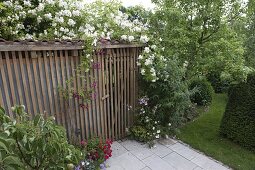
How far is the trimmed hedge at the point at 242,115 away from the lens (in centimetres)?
375

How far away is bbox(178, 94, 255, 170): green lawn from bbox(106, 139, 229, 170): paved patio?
0.71 feet

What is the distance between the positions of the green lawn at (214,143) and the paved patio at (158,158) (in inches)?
8.5

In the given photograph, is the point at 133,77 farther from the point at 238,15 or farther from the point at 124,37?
the point at 238,15

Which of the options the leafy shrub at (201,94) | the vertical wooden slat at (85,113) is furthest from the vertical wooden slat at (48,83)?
the leafy shrub at (201,94)

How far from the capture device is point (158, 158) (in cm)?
354

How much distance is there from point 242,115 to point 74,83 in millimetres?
3454

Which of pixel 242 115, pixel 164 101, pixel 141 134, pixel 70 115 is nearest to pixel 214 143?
pixel 242 115

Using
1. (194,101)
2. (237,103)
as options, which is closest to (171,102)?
(237,103)

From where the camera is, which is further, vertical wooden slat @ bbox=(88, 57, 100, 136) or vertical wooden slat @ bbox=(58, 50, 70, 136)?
vertical wooden slat @ bbox=(88, 57, 100, 136)

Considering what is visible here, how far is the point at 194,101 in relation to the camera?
6.82 metres

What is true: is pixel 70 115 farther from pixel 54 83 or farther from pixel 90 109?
pixel 54 83

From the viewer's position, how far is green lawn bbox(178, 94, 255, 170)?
3.53m

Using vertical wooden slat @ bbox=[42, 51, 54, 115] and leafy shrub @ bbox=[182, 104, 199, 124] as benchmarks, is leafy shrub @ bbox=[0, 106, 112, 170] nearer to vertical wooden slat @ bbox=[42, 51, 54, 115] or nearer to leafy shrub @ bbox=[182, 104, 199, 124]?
vertical wooden slat @ bbox=[42, 51, 54, 115]

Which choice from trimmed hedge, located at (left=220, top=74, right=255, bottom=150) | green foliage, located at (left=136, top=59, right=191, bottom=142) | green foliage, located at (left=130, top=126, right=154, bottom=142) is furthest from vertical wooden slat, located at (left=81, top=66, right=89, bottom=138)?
trimmed hedge, located at (left=220, top=74, right=255, bottom=150)
